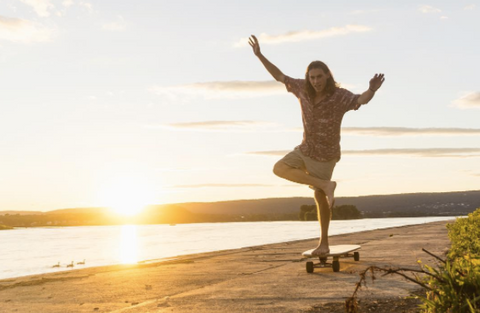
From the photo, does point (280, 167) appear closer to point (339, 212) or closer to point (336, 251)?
point (336, 251)

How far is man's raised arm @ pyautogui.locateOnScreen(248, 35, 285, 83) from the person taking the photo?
→ 7211 millimetres

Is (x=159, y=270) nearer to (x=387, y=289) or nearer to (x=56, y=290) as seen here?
(x=56, y=290)

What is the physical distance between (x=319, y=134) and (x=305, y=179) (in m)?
0.50

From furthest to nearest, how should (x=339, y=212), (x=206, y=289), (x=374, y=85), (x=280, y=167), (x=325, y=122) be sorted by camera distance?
1. (x=339, y=212)
2. (x=280, y=167)
3. (x=325, y=122)
4. (x=374, y=85)
5. (x=206, y=289)

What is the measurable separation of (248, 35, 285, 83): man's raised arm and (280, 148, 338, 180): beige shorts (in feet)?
3.09

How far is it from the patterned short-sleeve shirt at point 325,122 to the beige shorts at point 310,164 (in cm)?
5

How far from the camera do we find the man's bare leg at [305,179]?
22.0 ft

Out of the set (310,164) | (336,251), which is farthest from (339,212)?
(310,164)

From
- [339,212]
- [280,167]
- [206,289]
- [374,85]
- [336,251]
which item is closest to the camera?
[206,289]

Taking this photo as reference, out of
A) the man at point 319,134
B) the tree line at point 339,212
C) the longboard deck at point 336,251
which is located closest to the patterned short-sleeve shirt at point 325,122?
the man at point 319,134

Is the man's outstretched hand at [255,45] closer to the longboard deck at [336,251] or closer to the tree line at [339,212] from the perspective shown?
the longboard deck at [336,251]

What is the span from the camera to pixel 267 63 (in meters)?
7.28

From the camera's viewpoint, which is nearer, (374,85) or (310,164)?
(374,85)

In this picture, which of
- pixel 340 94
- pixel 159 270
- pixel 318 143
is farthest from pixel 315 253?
pixel 159 270
